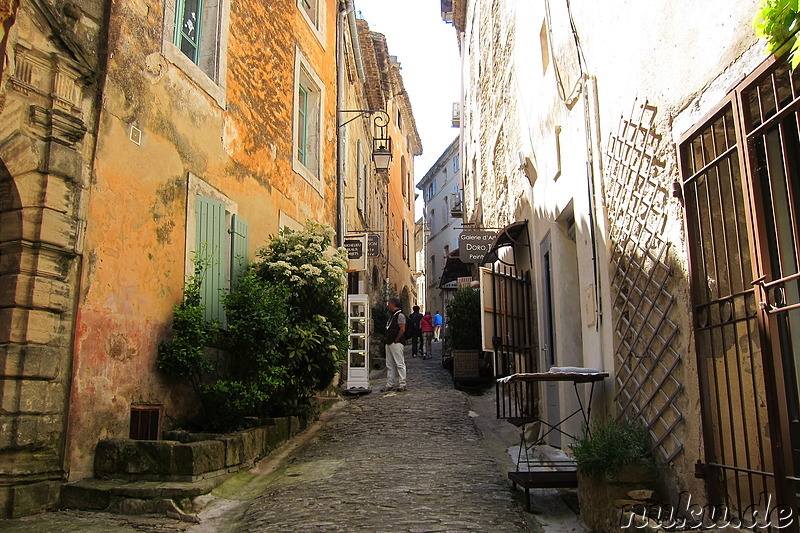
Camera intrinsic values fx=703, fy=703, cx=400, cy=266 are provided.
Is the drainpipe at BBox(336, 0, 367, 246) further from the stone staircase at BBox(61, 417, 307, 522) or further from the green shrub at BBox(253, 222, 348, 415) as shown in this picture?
the stone staircase at BBox(61, 417, 307, 522)

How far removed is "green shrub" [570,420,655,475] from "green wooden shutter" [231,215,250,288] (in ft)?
16.3

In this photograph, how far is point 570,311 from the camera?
775cm

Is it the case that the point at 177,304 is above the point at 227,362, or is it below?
above

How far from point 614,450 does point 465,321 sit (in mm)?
8898

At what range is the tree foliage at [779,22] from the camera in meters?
2.74

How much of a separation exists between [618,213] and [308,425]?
5.55 metres

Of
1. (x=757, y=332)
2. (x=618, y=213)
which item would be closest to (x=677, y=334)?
(x=757, y=332)

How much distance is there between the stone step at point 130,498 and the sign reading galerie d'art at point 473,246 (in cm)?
757

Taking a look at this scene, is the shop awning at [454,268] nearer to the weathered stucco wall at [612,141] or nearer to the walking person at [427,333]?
the walking person at [427,333]

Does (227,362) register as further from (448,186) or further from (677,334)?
(448,186)

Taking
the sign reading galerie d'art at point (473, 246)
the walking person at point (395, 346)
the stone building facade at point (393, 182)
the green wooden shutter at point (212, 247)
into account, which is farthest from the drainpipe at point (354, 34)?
the green wooden shutter at point (212, 247)

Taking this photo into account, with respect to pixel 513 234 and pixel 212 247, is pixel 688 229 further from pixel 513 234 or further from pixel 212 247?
pixel 513 234

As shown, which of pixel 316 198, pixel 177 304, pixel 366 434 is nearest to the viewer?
pixel 177 304

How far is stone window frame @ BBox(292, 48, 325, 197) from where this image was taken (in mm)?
11578
